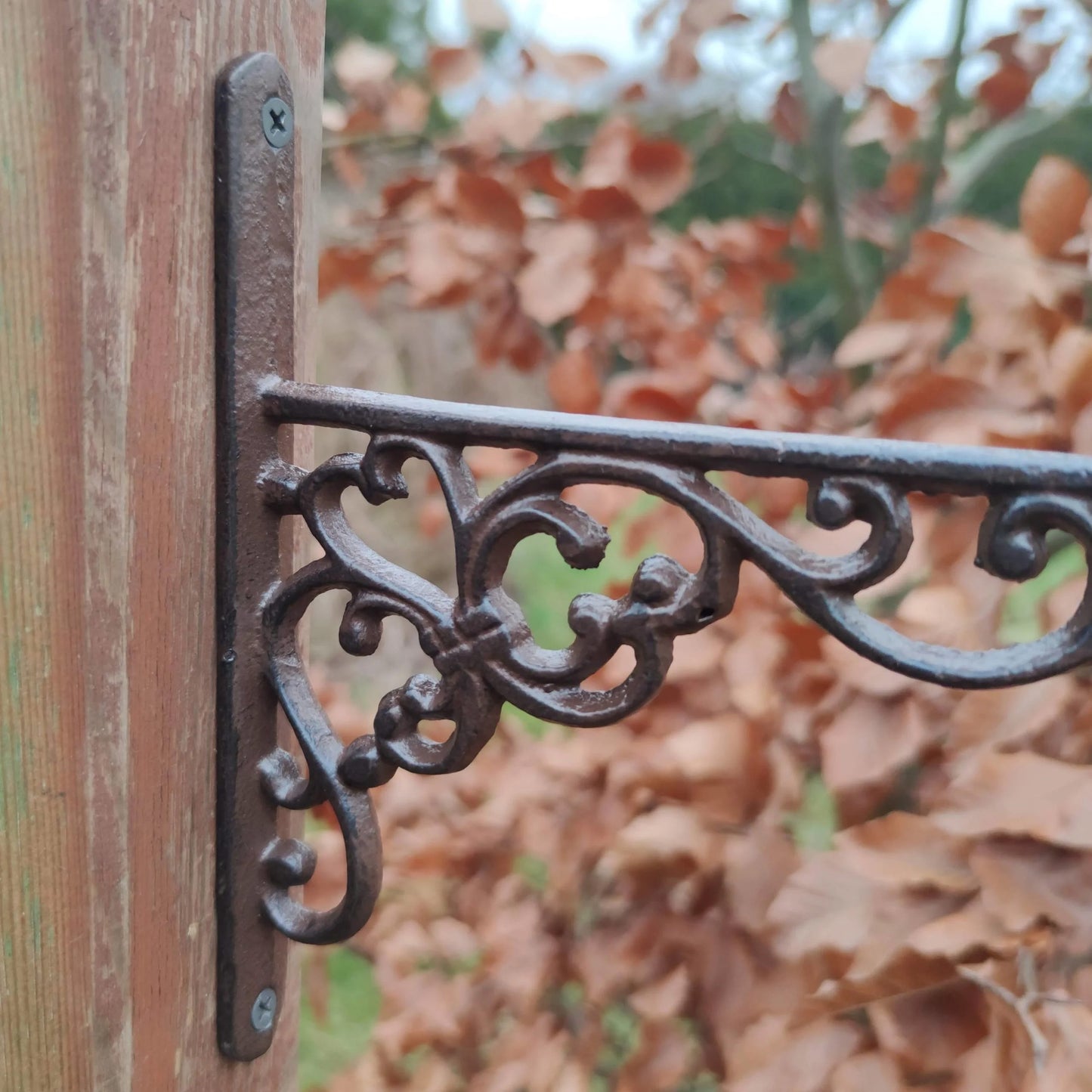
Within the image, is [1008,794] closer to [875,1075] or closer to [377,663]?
[875,1075]

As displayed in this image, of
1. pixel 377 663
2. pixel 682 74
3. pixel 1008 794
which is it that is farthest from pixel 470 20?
pixel 377 663

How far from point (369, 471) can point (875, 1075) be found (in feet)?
1.44

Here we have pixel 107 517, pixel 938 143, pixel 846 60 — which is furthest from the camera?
pixel 938 143

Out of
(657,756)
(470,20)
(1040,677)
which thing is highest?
(470,20)

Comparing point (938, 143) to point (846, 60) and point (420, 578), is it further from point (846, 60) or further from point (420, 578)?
point (420, 578)

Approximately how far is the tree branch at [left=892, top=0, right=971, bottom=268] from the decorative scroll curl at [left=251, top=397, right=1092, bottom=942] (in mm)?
862

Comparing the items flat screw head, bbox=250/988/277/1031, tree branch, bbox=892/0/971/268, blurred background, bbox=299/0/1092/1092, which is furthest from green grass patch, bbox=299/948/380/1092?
tree branch, bbox=892/0/971/268

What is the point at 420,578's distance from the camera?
0.49 m

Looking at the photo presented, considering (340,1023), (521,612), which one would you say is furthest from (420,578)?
(340,1023)

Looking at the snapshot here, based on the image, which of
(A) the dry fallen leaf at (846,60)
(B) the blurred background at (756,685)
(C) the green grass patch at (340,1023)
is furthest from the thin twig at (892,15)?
(C) the green grass patch at (340,1023)

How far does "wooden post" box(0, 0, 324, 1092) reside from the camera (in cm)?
44

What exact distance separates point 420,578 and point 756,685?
411 millimetres

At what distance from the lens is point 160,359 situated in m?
0.47

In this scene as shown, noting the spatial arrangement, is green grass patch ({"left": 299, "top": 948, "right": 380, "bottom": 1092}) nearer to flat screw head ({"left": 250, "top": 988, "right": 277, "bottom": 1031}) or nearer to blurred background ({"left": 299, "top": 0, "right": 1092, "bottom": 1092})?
blurred background ({"left": 299, "top": 0, "right": 1092, "bottom": 1092})
